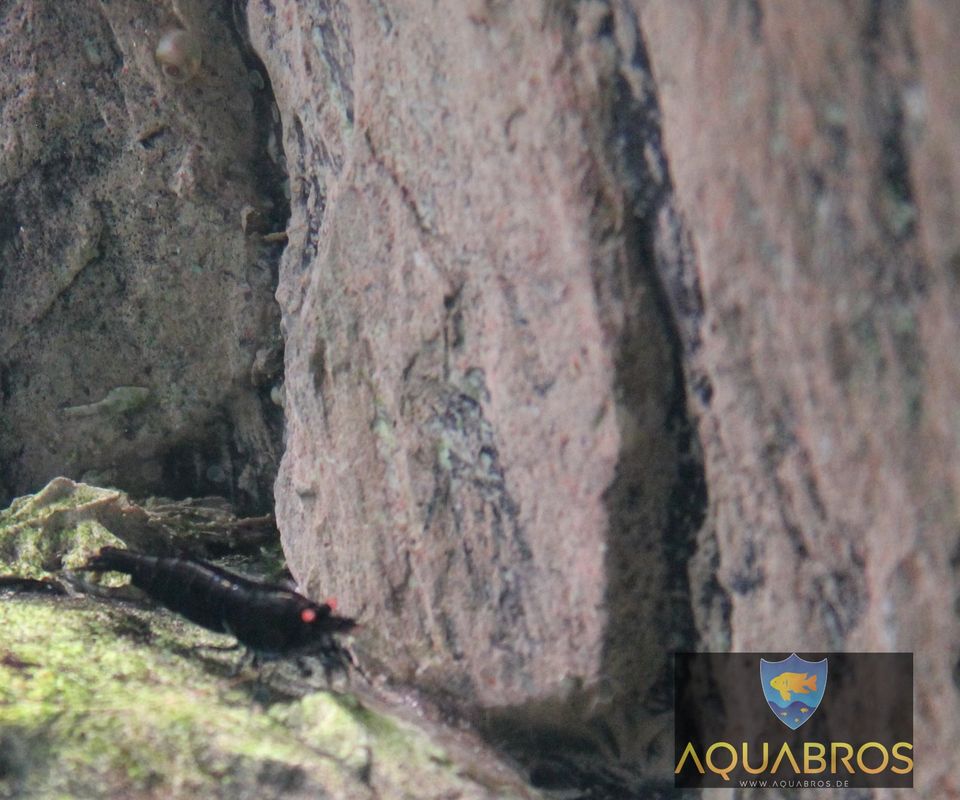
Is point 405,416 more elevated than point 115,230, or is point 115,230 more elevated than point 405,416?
point 115,230

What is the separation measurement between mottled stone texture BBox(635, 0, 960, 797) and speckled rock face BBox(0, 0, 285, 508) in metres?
2.12

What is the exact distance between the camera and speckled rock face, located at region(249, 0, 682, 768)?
187 centimetres

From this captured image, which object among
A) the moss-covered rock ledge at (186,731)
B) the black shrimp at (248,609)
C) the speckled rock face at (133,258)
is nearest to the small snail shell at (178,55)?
the speckled rock face at (133,258)

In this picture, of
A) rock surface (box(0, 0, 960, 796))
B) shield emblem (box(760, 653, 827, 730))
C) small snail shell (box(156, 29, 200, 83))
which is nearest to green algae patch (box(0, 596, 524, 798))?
rock surface (box(0, 0, 960, 796))

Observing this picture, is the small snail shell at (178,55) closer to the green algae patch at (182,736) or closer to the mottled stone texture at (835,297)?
the green algae patch at (182,736)

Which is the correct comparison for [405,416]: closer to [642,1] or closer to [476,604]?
[476,604]

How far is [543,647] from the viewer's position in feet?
7.00

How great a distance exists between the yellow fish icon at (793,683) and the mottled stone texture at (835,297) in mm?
73

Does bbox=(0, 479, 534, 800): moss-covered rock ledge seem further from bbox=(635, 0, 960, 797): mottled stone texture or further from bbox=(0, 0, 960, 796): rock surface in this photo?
bbox=(635, 0, 960, 797): mottled stone texture

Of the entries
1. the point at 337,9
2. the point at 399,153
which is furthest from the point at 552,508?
the point at 337,9

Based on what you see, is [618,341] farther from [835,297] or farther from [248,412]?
[248,412]

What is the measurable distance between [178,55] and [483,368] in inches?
72.9

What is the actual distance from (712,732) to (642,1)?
1.52 m

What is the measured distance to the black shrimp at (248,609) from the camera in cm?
245
